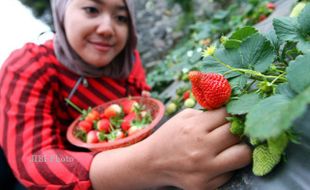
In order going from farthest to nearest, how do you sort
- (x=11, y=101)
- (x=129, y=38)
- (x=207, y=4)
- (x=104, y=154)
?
(x=207, y=4) < (x=129, y=38) < (x=11, y=101) < (x=104, y=154)

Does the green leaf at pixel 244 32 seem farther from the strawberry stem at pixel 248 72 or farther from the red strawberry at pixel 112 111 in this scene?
the red strawberry at pixel 112 111

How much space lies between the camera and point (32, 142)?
716 mm

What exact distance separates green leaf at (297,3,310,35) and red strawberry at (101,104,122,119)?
23.0 inches

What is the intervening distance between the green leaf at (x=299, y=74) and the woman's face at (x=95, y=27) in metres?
0.69

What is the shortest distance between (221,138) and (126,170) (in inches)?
8.6

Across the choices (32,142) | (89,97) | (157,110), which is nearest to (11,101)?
(32,142)

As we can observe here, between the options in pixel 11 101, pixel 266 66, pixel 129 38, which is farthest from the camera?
pixel 129 38

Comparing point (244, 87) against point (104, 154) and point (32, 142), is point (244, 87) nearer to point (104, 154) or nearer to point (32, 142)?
point (104, 154)

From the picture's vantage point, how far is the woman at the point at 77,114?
467mm

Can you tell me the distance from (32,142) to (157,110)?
0.36 meters

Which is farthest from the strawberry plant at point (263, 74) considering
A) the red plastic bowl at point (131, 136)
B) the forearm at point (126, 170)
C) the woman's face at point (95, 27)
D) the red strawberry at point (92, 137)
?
the woman's face at point (95, 27)

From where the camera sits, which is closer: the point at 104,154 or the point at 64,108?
the point at 104,154

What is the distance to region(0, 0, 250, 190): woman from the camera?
467 millimetres

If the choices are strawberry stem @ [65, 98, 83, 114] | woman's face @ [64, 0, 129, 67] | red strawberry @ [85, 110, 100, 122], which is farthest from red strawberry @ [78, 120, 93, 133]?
woman's face @ [64, 0, 129, 67]
